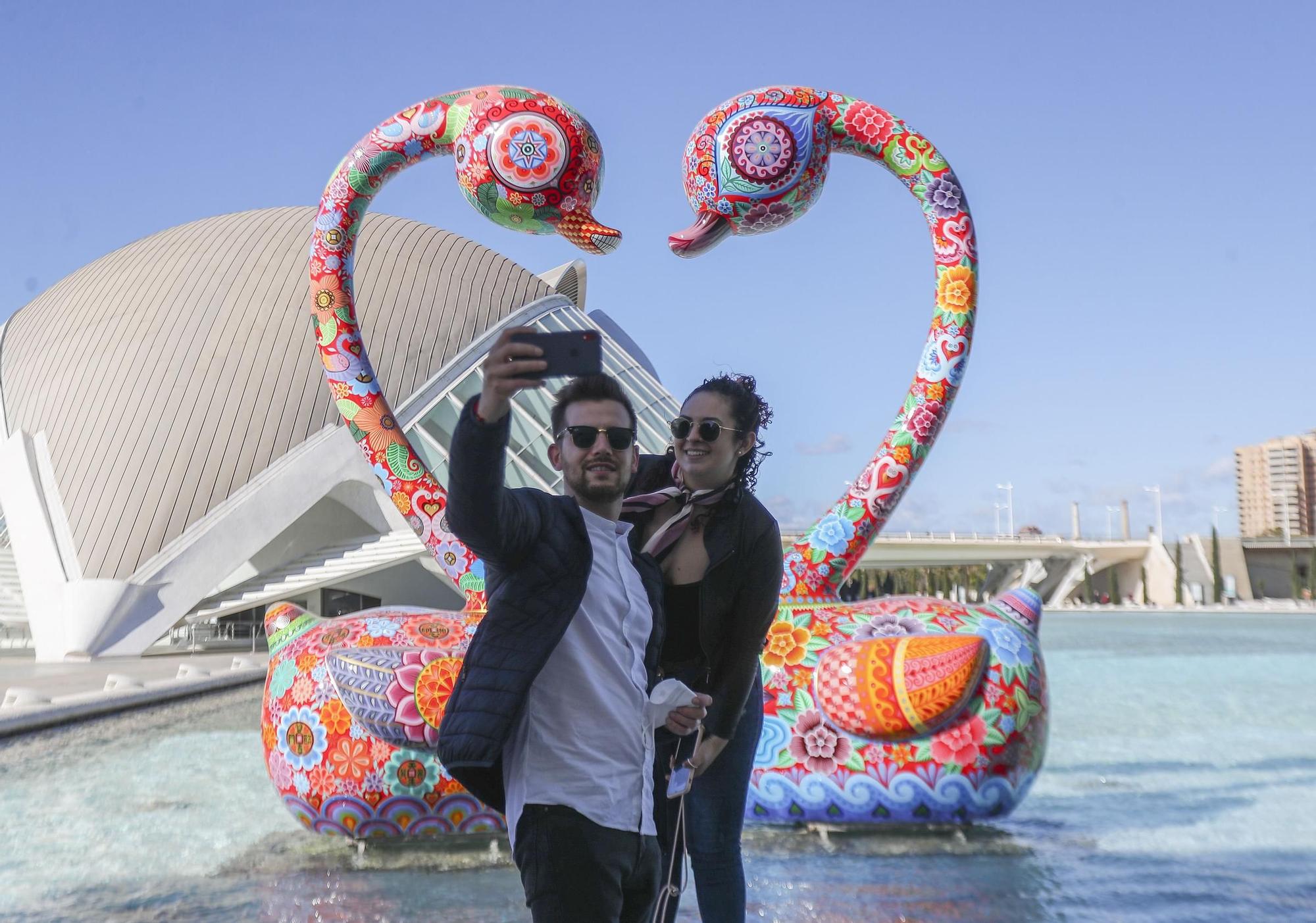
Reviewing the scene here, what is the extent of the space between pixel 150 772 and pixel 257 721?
249 centimetres

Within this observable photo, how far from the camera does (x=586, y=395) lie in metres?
2.10

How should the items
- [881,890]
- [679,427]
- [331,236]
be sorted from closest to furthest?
[679,427] < [881,890] < [331,236]

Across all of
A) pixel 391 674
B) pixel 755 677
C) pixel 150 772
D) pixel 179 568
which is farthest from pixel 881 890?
pixel 179 568

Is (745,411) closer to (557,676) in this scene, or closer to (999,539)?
(557,676)

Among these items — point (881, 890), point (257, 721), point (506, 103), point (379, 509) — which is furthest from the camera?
point (379, 509)

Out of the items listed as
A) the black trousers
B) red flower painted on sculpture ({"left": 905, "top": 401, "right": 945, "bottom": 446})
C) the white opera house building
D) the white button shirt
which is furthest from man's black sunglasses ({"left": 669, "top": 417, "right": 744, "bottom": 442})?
the white opera house building

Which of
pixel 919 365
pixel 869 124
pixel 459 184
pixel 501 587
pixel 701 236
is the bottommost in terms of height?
pixel 501 587

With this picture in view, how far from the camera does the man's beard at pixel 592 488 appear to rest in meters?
2.09

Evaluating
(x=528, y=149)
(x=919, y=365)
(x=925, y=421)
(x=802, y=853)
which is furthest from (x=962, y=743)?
(x=528, y=149)

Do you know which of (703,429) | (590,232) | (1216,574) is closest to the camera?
(703,429)

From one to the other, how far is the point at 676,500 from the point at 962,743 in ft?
6.53

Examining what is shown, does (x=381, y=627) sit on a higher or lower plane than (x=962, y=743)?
higher

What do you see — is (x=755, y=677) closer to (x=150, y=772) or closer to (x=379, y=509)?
(x=150, y=772)

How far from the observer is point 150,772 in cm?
657
